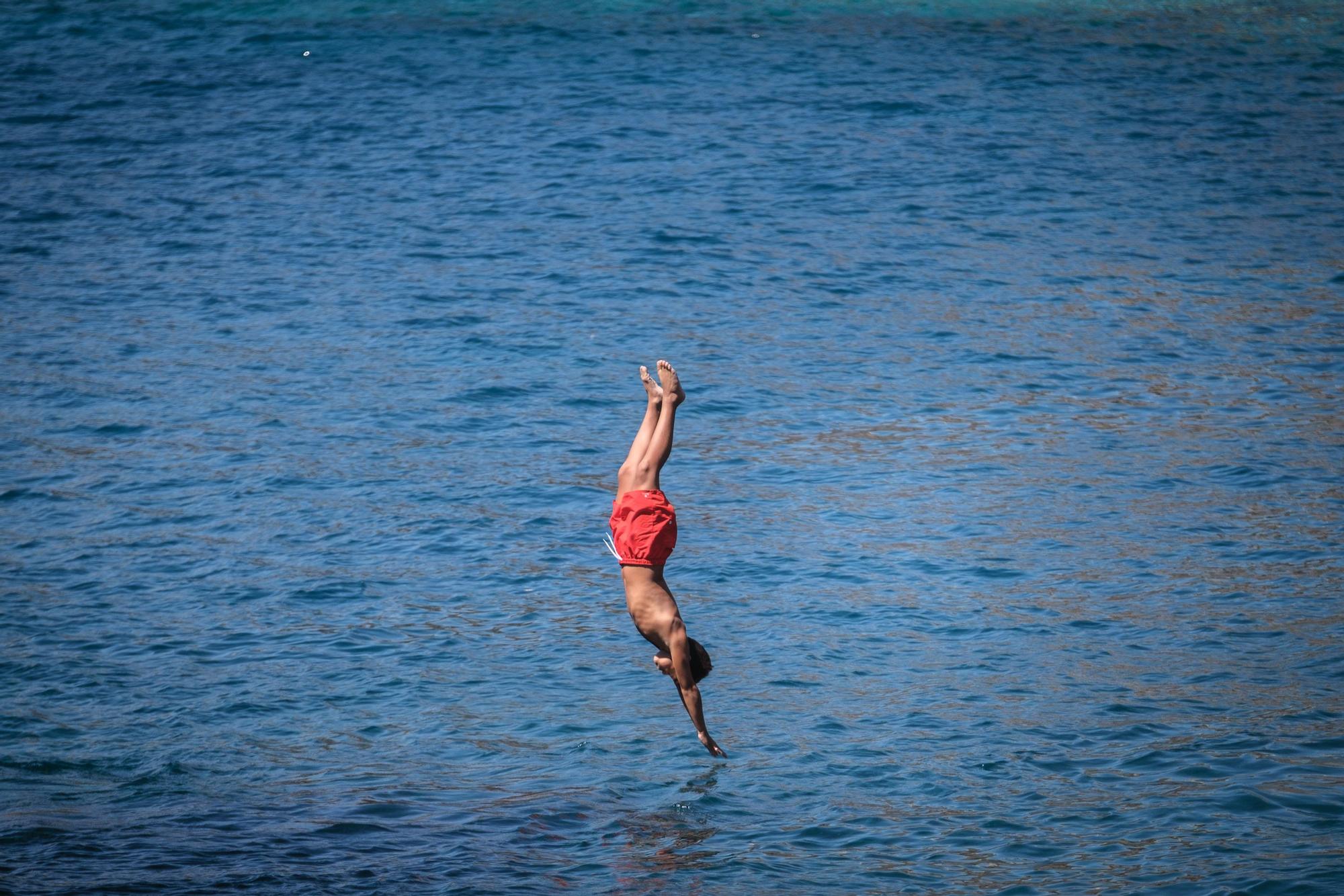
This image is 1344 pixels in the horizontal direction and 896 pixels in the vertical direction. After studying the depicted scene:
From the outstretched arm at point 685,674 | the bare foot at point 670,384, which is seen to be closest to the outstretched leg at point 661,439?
the bare foot at point 670,384

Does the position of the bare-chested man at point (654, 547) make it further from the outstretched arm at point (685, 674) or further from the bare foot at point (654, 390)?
the bare foot at point (654, 390)

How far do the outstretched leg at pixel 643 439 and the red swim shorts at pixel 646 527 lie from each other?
0.10m

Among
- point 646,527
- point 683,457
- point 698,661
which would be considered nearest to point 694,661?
point 698,661

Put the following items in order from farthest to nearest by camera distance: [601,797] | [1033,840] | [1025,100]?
1. [1025,100]
2. [601,797]
3. [1033,840]

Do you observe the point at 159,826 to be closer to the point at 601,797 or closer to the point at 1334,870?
the point at 601,797

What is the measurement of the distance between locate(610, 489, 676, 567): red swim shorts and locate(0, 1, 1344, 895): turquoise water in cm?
203

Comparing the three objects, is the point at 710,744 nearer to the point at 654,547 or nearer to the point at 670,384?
the point at 654,547

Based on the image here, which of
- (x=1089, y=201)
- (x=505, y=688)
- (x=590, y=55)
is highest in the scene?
(x=590, y=55)

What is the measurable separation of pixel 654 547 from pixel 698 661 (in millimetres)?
975

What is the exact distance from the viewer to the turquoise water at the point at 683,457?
10.6 m

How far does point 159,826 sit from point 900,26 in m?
28.6

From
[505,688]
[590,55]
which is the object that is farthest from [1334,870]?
[590,55]

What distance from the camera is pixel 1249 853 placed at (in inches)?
380

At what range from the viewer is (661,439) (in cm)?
1025
